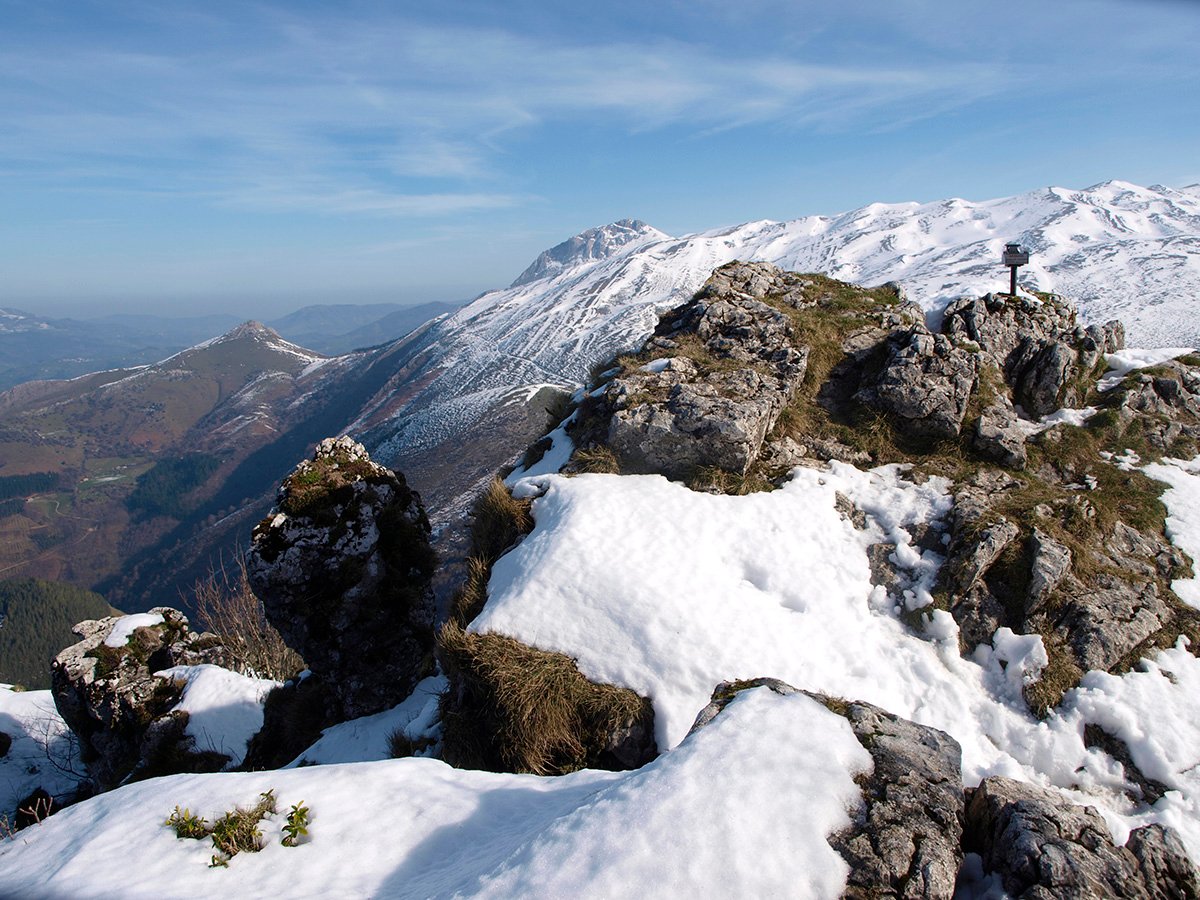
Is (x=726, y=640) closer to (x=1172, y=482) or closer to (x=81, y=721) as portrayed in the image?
(x=1172, y=482)

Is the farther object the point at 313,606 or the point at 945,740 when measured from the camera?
the point at 313,606

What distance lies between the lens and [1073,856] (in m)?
5.08

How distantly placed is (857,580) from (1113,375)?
13437mm

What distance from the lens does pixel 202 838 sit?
7.01 meters

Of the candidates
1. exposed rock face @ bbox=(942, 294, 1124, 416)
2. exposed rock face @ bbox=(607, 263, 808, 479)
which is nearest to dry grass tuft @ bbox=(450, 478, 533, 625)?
exposed rock face @ bbox=(607, 263, 808, 479)

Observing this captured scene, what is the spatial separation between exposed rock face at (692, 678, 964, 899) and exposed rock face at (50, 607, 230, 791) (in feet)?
54.3

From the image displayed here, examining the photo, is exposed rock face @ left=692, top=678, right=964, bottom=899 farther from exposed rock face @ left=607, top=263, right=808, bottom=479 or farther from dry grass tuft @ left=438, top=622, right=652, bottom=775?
exposed rock face @ left=607, top=263, right=808, bottom=479

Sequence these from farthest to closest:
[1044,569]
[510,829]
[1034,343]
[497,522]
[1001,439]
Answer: [1034,343]
[1001,439]
[497,522]
[1044,569]
[510,829]

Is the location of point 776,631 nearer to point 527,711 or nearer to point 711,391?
point 527,711

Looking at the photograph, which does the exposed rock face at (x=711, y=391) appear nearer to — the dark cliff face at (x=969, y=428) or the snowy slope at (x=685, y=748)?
the dark cliff face at (x=969, y=428)

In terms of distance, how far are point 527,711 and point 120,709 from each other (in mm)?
14970

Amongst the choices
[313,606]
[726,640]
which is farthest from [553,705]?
[313,606]

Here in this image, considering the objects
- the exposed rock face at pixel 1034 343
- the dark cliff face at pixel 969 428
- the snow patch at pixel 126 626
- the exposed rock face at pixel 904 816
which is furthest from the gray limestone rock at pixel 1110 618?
the snow patch at pixel 126 626

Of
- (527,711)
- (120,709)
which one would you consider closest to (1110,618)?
(527,711)
